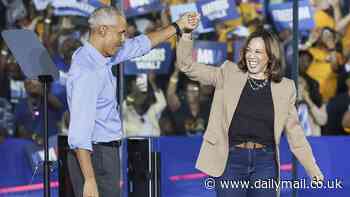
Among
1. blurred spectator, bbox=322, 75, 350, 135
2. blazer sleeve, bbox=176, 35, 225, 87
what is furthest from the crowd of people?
blazer sleeve, bbox=176, 35, 225, 87

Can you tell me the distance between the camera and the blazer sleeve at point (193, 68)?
167 inches

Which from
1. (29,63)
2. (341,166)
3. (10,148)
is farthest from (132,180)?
(10,148)

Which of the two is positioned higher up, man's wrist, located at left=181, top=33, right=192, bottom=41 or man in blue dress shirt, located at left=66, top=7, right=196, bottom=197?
man's wrist, located at left=181, top=33, right=192, bottom=41

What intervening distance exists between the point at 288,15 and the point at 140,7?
4.86ft

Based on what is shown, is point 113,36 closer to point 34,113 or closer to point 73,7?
point 34,113

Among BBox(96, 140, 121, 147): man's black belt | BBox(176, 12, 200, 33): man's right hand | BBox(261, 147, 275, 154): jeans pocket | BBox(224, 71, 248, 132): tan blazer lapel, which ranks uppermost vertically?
BBox(176, 12, 200, 33): man's right hand

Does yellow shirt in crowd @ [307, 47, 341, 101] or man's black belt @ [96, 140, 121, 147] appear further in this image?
yellow shirt in crowd @ [307, 47, 341, 101]

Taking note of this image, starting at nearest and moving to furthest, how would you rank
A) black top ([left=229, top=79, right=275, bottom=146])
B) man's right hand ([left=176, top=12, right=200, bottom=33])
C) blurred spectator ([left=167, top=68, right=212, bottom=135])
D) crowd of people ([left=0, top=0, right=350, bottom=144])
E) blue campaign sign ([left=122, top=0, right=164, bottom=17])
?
1. black top ([left=229, top=79, right=275, bottom=146])
2. man's right hand ([left=176, top=12, right=200, bottom=33])
3. crowd of people ([left=0, top=0, right=350, bottom=144])
4. blurred spectator ([left=167, top=68, right=212, bottom=135])
5. blue campaign sign ([left=122, top=0, right=164, bottom=17])

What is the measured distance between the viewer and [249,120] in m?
4.09

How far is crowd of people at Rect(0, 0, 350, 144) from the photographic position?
306 inches

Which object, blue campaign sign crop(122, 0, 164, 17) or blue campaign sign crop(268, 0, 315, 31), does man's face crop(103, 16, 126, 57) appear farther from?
blue campaign sign crop(268, 0, 315, 31)

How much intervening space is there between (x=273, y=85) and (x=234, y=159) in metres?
0.43

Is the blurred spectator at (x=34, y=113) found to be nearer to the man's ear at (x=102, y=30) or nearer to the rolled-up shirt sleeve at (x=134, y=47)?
the rolled-up shirt sleeve at (x=134, y=47)

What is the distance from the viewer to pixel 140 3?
8.15 m
